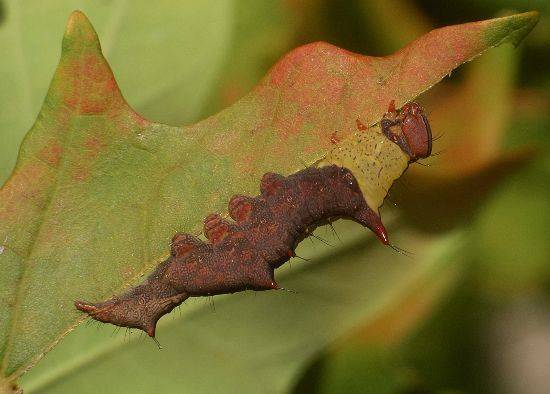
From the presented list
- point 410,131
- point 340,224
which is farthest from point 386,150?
point 340,224

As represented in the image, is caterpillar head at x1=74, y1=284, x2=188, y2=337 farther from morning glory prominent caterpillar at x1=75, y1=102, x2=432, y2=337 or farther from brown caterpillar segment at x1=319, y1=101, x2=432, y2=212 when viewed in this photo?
brown caterpillar segment at x1=319, y1=101, x2=432, y2=212

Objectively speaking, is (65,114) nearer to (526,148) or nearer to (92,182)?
Result: (92,182)

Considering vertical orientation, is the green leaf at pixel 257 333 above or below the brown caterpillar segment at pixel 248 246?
below

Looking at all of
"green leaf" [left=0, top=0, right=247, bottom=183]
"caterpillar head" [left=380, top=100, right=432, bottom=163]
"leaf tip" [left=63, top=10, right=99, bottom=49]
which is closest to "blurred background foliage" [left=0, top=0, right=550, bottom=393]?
"green leaf" [left=0, top=0, right=247, bottom=183]

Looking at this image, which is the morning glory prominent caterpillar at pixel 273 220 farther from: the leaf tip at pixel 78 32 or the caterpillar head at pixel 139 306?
the leaf tip at pixel 78 32

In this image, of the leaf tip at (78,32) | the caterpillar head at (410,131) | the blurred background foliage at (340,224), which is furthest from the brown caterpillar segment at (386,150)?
the leaf tip at (78,32)

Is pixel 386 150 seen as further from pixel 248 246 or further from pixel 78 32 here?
pixel 78 32

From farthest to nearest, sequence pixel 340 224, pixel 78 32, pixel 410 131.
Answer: pixel 340 224 < pixel 410 131 < pixel 78 32

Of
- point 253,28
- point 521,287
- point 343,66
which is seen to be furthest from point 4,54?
point 521,287
